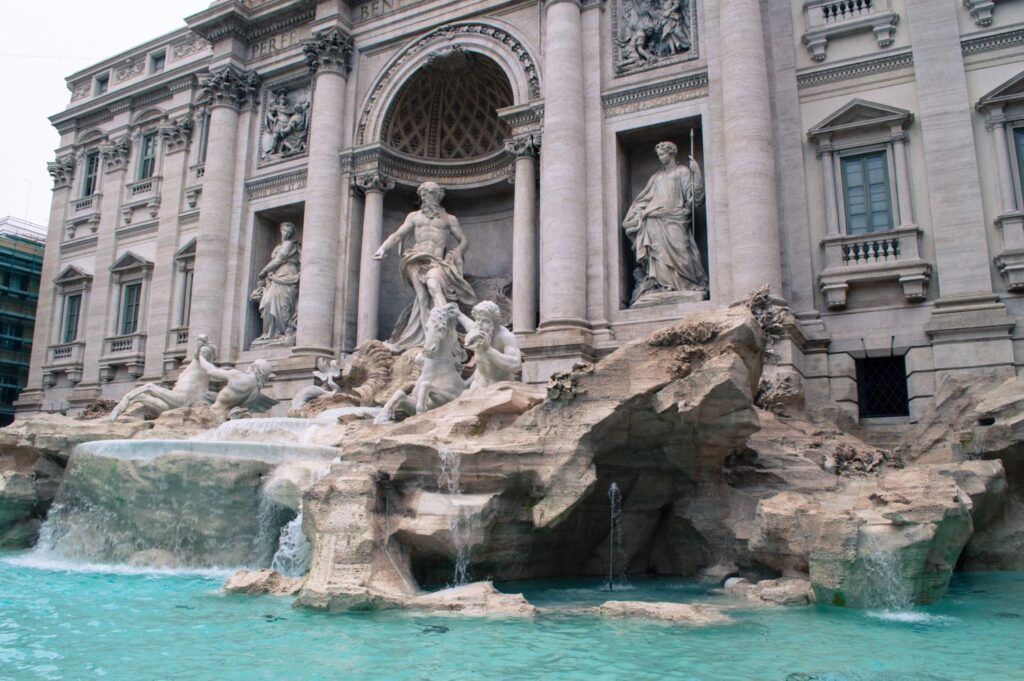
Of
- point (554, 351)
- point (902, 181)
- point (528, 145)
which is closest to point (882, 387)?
point (902, 181)

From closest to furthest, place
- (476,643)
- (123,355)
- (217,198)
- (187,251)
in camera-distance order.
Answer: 1. (476,643)
2. (217,198)
3. (187,251)
4. (123,355)

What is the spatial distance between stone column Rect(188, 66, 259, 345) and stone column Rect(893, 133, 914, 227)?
16794mm

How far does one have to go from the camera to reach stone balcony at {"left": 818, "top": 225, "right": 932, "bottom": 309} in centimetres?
1470

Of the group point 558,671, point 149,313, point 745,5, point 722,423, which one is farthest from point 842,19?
point 149,313

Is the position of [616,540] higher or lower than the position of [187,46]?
lower

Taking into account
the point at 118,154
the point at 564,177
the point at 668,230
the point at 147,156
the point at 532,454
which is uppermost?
the point at 118,154

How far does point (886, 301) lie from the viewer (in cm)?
1506

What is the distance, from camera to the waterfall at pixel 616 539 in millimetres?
10188

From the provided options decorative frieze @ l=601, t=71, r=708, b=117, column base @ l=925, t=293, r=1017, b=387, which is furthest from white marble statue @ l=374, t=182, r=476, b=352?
column base @ l=925, t=293, r=1017, b=387

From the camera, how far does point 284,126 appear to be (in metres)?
22.9

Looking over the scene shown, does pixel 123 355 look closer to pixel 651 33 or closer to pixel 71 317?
pixel 71 317

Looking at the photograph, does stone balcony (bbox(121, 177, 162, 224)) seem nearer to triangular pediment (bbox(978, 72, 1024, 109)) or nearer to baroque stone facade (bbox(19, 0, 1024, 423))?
baroque stone facade (bbox(19, 0, 1024, 423))

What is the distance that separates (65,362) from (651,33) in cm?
2083

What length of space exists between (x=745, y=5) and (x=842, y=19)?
2.04 metres
